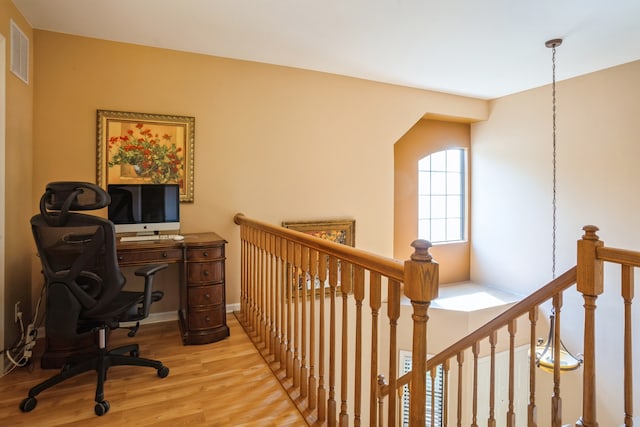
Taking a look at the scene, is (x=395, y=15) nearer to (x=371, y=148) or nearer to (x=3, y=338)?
(x=371, y=148)

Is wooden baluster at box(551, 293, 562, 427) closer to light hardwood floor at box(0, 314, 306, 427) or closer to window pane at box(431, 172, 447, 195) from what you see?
light hardwood floor at box(0, 314, 306, 427)

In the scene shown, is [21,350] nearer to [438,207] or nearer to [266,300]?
[266,300]

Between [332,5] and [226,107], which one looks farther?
[226,107]

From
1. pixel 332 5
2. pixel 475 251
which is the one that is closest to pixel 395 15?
pixel 332 5

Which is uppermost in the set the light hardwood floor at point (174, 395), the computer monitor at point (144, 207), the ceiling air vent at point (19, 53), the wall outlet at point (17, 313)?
the ceiling air vent at point (19, 53)

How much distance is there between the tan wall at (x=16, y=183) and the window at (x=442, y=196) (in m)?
4.45

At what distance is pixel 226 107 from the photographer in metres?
3.55

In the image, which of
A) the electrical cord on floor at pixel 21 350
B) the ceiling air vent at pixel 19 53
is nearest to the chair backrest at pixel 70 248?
the electrical cord on floor at pixel 21 350

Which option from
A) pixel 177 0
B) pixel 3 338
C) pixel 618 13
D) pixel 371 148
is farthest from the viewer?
pixel 371 148

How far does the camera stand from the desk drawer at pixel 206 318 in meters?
2.78

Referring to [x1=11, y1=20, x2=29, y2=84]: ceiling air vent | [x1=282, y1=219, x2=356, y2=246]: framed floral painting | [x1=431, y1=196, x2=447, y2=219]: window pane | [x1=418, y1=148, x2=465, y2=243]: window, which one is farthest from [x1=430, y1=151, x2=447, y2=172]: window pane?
[x1=11, y1=20, x2=29, y2=84]: ceiling air vent

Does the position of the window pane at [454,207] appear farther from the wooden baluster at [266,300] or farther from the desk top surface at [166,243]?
the desk top surface at [166,243]

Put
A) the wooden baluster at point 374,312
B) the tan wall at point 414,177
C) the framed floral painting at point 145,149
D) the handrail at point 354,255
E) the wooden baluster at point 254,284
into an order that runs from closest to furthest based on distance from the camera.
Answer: the handrail at point 354,255 < the wooden baluster at point 374,312 < the wooden baluster at point 254,284 < the framed floral painting at point 145,149 < the tan wall at point 414,177

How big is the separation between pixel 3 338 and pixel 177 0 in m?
2.55
